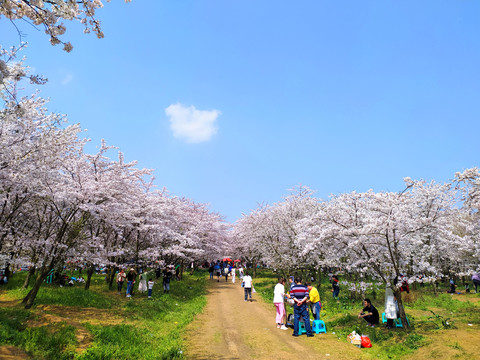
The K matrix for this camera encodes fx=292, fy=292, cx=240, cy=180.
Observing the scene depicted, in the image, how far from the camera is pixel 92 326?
1128 centimetres

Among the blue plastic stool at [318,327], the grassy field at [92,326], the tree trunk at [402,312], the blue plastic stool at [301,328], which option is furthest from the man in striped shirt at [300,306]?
the grassy field at [92,326]

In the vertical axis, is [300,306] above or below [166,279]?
below

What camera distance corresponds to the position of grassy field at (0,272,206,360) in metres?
8.53

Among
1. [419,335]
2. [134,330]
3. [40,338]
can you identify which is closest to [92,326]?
[134,330]

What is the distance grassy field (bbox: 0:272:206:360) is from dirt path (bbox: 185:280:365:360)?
2.31 feet

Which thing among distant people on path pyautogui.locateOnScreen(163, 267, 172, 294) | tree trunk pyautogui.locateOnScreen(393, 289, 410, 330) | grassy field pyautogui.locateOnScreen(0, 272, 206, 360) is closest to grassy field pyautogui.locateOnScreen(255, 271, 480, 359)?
tree trunk pyautogui.locateOnScreen(393, 289, 410, 330)

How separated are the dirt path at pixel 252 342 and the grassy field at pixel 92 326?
70 centimetres

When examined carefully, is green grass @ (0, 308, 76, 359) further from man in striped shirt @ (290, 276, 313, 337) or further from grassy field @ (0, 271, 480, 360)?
man in striped shirt @ (290, 276, 313, 337)

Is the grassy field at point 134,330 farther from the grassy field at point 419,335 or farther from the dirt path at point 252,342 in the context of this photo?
the dirt path at point 252,342

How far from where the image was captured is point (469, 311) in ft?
57.0

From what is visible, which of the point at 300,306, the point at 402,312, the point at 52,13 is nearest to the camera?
the point at 52,13

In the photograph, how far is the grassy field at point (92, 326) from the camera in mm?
8534

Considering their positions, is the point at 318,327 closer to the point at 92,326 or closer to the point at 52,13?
the point at 92,326

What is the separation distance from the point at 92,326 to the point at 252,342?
6.20m
